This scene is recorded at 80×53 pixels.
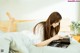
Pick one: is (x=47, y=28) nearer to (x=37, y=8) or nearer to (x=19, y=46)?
(x=37, y=8)

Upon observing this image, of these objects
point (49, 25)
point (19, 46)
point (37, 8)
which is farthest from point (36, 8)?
point (19, 46)

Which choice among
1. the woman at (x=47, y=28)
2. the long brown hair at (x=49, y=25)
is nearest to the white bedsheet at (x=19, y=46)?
the woman at (x=47, y=28)

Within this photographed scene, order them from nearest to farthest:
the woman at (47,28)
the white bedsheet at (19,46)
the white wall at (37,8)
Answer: the white bedsheet at (19,46) < the woman at (47,28) < the white wall at (37,8)

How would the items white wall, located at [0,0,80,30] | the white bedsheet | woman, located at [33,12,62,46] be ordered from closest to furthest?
1. the white bedsheet
2. woman, located at [33,12,62,46]
3. white wall, located at [0,0,80,30]

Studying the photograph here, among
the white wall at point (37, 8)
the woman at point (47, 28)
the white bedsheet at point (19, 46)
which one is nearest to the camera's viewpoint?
the white bedsheet at point (19, 46)

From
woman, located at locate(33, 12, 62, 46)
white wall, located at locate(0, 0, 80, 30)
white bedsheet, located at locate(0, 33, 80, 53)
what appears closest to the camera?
white bedsheet, located at locate(0, 33, 80, 53)

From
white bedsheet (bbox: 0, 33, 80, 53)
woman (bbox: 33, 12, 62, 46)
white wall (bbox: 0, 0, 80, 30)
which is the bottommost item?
white bedsheet (bbox: 0, 33, 80, 53)

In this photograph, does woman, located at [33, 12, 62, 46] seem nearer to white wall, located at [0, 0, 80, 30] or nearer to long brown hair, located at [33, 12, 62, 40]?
long brown hair, located at [33, 12, 62, 40]

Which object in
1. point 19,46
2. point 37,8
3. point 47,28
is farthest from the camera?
point 37,8

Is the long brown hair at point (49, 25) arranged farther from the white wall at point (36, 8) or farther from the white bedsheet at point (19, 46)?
the white bedsheet at point (19, 46)

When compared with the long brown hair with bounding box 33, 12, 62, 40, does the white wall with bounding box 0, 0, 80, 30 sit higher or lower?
higher

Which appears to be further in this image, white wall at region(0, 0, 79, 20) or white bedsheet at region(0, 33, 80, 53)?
white wall at region(0, 0, 79, 20)

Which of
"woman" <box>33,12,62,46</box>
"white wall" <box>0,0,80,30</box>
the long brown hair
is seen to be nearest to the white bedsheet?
"woman" <box>33,12,62,46</box>

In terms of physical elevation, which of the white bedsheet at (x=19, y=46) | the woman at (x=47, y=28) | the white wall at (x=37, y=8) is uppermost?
the white wall at (x=37, y=8)
